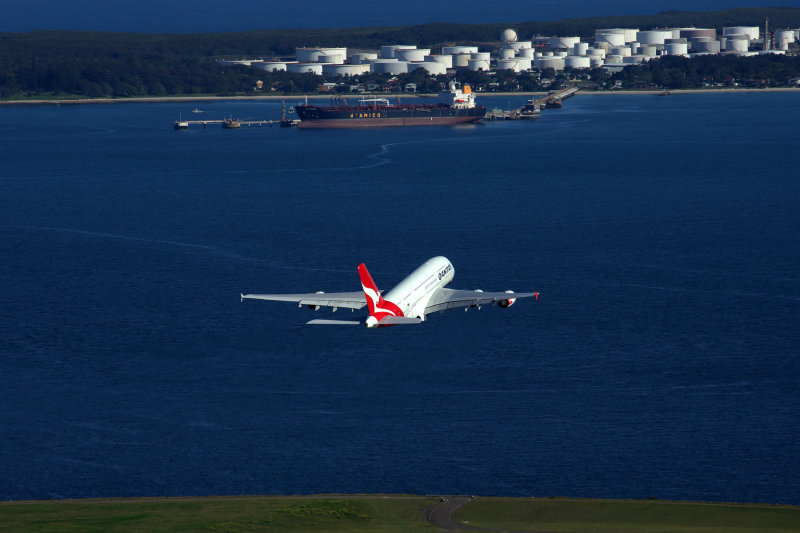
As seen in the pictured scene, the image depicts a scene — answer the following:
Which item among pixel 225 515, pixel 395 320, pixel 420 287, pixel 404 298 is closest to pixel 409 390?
pixel 404 298

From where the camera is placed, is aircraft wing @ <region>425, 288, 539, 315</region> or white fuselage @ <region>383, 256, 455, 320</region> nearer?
aircraft wing @ <region>425, 288, 539, 315</region>

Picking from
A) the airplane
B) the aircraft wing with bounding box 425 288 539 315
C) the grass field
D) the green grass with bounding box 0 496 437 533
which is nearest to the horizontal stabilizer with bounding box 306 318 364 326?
the airplane

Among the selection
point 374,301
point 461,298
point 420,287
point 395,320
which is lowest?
point 461,298

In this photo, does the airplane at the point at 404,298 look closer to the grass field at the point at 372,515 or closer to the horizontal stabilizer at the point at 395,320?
the horizontal stabilizer at the point at 395,320

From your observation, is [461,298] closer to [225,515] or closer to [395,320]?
[395,320]

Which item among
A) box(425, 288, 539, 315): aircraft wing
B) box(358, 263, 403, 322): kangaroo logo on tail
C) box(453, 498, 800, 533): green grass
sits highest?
box(358, 263, 403, 322): kangaroo logo on tail

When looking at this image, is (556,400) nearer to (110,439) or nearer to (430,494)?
(430,494)

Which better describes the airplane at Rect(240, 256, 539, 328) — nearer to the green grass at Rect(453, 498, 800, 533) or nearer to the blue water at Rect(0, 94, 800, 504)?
the blue water at Rect(0, 94, 800, 504)

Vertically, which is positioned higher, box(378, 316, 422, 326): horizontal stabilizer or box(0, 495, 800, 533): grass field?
box(378, 316, 422, 326): horizontal stabilizer

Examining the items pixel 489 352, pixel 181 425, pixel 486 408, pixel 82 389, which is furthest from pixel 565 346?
pixel 82 389
